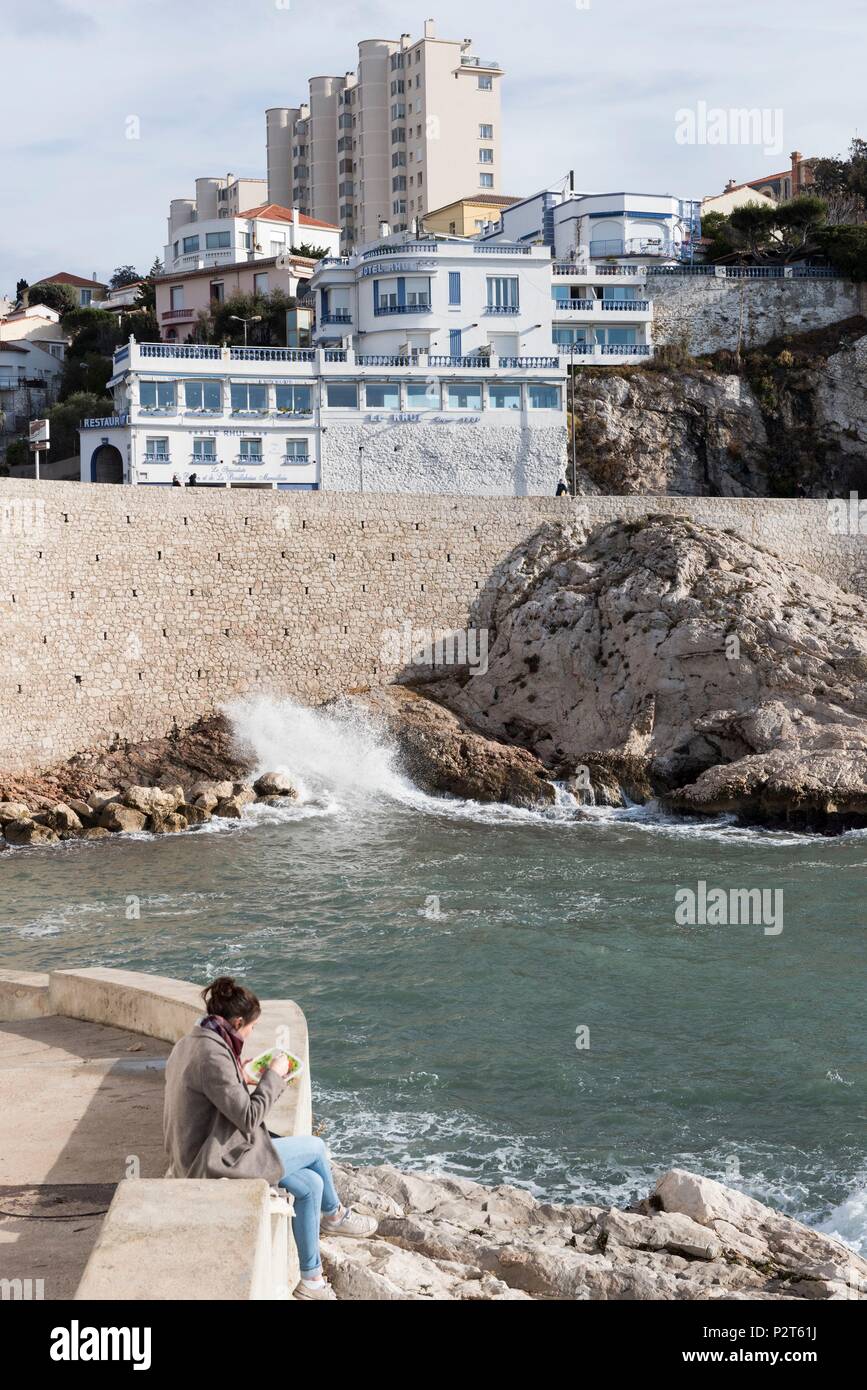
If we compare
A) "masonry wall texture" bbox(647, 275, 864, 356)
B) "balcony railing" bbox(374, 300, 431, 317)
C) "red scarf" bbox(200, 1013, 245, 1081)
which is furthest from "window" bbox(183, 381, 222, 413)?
"red scarf" bbox(200, 1013, 245, 1081)

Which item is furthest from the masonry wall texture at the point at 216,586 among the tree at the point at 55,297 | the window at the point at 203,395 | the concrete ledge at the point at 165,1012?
the tree at the point at 55,297

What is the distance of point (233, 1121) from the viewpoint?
6.30m

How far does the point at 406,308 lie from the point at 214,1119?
128 ft

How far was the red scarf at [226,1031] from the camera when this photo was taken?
654 cm

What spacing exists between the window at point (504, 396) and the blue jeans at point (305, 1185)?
34.8 m

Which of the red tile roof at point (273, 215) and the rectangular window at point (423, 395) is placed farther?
the red tile roof at point (273, 215)

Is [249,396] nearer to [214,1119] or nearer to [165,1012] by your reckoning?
[165,1012]

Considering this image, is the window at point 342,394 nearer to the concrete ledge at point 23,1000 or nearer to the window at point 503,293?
the window at point 503,293

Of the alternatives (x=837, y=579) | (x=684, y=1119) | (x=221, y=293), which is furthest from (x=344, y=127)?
(x=684, y=1119)

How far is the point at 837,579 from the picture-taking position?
35781 millimetres

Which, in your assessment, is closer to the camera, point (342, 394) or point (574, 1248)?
point (574, 1248)

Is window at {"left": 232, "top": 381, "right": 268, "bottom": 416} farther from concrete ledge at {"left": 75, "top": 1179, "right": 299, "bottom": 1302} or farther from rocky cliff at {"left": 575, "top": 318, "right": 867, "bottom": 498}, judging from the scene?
concrete ledge at {"left": 75, "top": 1179, "right": 299, "bottom": 1302}

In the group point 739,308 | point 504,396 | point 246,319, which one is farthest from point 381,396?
point 739,308

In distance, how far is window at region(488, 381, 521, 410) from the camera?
40.1 m
